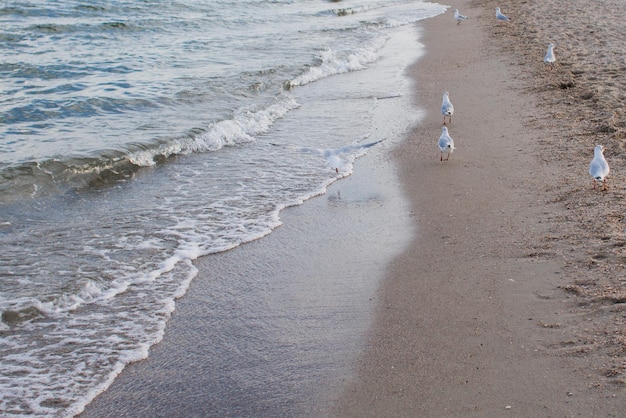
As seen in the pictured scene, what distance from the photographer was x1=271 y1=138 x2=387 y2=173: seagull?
7891mm

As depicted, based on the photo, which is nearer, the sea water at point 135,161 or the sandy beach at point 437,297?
the sandy beach at point 437,297

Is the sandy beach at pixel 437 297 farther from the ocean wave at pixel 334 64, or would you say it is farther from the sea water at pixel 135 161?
the ocean wave at pixel 334 64

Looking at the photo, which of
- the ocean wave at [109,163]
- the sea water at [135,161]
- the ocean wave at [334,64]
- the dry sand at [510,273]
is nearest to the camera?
the dry sand at [510,273]

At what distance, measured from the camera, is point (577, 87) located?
10203 mm

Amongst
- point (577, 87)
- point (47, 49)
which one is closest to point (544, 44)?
point (577, 87)

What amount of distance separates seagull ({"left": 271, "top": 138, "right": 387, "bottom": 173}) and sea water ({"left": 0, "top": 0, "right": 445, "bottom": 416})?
3 centimetres

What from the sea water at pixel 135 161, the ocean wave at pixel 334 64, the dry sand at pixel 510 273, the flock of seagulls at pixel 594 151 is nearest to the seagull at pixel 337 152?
the sea water at pixel 135 161

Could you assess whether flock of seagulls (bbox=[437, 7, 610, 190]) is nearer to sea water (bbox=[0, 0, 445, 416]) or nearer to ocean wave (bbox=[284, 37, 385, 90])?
sea water (bbox=[0, 0, 445, 416])

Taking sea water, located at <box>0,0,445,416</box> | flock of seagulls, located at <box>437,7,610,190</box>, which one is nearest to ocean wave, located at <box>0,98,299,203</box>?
sea water, located at <box>0,0,445,416</box>

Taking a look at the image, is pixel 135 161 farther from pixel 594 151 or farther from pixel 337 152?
pixel 594 151

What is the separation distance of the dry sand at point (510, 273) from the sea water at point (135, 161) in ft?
4.76

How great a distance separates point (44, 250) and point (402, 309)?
3.32 meters

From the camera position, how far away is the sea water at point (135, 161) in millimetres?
4742

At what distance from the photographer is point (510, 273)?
195 inches
